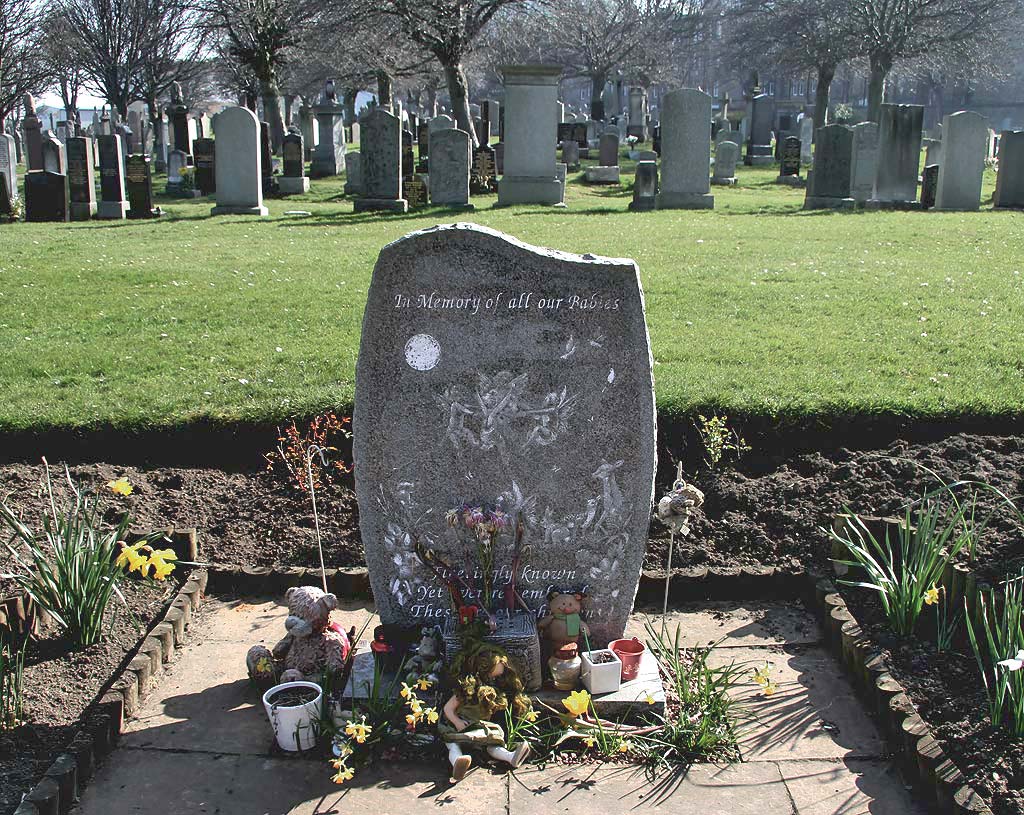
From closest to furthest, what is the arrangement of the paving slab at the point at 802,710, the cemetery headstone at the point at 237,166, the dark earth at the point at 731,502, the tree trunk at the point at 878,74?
the paving slab at the point at 802,710 → the dark earth at the point at 731,502 → the cemetery headstone at the point at 237,166 → the tree trunk at the point at 878,74

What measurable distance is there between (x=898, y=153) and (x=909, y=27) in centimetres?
2113

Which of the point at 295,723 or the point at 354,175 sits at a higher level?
the point at 354,175

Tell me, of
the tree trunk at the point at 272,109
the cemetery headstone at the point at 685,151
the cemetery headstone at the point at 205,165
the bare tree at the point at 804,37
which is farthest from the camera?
the bare tree at the point at 804,37

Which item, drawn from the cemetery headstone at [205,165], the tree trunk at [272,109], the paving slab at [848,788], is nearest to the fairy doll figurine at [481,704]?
the paving slab at [848,788]

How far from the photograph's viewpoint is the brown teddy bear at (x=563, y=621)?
4.04 m

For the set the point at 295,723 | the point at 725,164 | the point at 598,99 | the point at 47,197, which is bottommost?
the point at 295,723

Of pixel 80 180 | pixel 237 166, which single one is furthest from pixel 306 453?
pixel 80 180

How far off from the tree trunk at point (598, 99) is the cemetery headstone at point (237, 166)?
2841 cm

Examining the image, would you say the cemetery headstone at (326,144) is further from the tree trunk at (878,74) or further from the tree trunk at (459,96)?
the tree trunk at (878,74)

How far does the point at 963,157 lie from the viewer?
19234 millimetres

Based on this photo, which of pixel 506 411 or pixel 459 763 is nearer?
pixel 459 763

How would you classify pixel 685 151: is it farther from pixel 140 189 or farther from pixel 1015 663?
pixel 1015 663


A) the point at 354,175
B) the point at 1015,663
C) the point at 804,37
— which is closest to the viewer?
the point at 1015,663

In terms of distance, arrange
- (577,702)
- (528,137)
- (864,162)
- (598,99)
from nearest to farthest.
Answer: (577,702)
(528,137)
(864,162)
(598,99)
